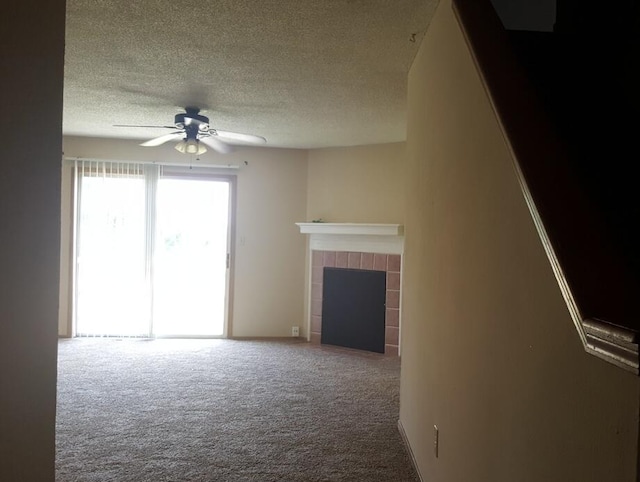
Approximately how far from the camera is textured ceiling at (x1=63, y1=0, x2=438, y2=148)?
6.93 ft

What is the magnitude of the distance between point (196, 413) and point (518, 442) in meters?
2.47

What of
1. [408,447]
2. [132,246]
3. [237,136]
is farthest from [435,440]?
[132,246]

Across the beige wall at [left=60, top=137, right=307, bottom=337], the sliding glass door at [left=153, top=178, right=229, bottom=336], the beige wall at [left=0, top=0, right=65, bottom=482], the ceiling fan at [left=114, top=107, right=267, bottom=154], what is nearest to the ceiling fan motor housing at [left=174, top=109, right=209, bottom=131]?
the ceiling fan at [left=114, top=107, right=267, bottom=154]

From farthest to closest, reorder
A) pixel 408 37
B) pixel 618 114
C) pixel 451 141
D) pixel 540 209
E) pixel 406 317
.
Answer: pixel 406 317 < pixel 408 37 < pixel 451 141 < pixel 618 114 < pixel 540 209

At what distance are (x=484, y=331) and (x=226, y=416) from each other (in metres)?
2.21

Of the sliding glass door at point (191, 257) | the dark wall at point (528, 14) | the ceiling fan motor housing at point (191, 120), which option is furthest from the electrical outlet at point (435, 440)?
the sliding glass door at point (191, 257)

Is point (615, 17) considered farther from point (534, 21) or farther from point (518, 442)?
point (518, 442)

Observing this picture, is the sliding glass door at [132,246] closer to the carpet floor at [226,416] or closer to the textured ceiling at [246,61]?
the carpet floor at [226,416]

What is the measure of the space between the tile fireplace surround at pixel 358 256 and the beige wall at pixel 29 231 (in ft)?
12.3

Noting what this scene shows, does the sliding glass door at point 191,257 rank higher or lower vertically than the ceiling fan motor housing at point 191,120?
lower

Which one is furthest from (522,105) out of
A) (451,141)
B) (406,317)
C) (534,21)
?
(534,21)

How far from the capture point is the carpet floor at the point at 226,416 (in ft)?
7.75

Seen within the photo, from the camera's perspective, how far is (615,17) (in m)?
1.79

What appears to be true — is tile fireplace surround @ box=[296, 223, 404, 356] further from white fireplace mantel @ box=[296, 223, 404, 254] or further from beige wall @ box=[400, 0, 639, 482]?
beige wall @ box=[400, 0, 639, 482]
